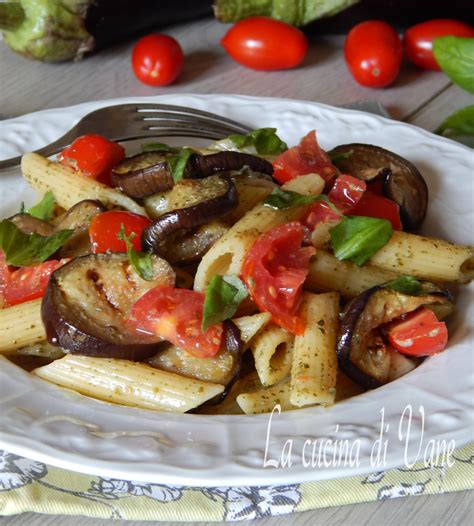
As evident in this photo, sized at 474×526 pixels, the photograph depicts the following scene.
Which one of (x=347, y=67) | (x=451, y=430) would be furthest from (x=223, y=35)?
(x=451, y=430)

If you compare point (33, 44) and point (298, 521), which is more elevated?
point (33, 44)

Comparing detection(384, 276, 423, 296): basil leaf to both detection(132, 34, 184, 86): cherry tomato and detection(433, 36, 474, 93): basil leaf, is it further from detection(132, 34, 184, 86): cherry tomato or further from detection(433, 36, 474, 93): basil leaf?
detection(132, 34, 184, 86): cherry tomato

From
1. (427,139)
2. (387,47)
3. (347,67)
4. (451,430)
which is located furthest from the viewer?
(347,67)

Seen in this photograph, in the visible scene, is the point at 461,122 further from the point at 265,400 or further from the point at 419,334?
the point at 265,400

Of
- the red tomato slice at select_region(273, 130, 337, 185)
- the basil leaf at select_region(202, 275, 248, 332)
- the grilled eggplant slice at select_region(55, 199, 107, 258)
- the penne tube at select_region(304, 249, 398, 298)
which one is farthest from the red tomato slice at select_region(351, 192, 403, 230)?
the grilled eggplant slice at select_region(55, 199, 107, 258)

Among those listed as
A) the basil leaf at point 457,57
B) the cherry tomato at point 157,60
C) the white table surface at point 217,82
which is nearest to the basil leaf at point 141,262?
the basil leaf at point 457,57

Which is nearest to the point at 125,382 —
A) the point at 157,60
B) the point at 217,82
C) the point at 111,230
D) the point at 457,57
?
the point at 111,230

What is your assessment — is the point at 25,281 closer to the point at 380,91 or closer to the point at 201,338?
the point at 201,338
